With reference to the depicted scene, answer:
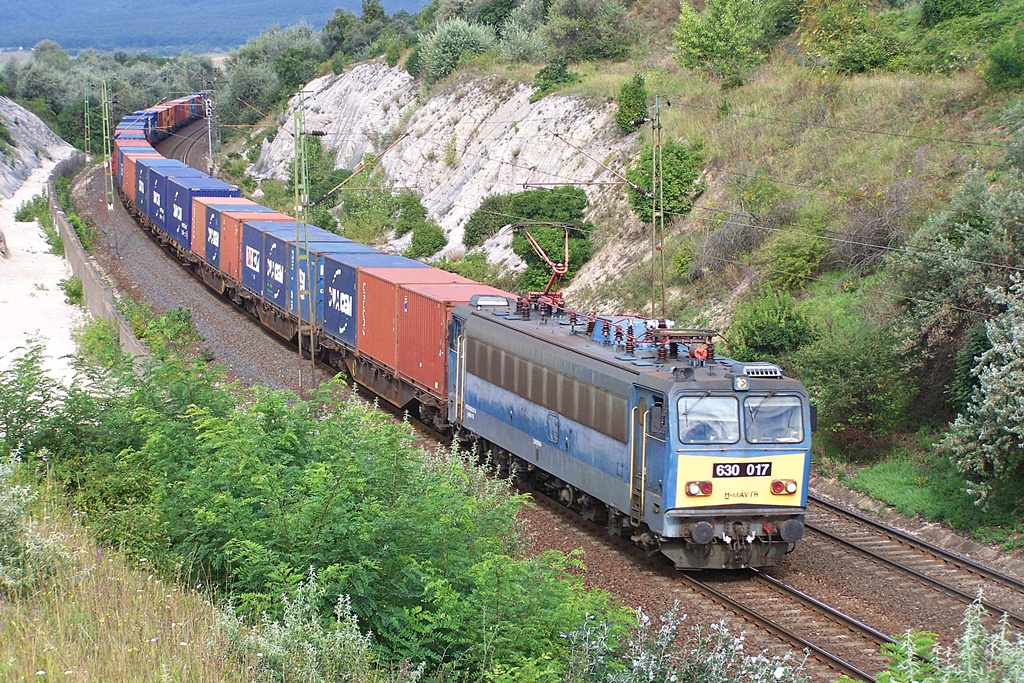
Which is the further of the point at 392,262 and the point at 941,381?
the point at 392,262

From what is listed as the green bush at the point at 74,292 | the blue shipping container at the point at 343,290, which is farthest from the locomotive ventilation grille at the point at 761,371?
the green bush at the point at 74,292

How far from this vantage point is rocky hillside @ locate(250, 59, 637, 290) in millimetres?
39188

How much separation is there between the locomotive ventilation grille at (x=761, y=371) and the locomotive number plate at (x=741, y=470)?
116 centimetres

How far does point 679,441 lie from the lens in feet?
44.0

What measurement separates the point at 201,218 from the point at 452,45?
22784mm

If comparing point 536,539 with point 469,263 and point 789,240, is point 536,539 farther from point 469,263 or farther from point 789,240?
point 469,263

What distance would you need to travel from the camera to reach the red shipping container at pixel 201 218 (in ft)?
123

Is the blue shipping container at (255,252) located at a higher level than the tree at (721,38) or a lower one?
lower

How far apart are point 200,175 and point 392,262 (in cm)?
2333

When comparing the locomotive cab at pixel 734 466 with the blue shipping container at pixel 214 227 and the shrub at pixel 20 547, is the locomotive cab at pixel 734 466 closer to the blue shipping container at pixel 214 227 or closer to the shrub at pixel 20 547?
the shrub at pixel 20 547

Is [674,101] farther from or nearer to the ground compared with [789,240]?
farther from the ground

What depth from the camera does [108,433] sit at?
13.5m

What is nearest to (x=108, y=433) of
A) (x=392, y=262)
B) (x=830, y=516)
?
(x=830, y=516)

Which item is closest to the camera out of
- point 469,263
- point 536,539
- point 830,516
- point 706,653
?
point 706,653
